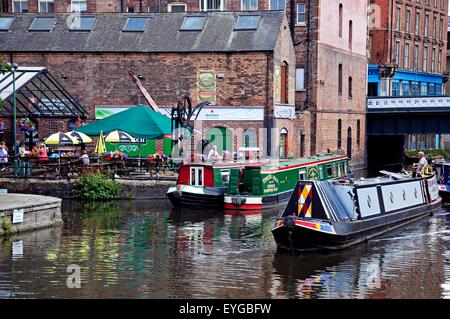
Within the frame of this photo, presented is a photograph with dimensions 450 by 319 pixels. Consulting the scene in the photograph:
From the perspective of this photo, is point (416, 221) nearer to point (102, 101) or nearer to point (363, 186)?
point (363, 186)

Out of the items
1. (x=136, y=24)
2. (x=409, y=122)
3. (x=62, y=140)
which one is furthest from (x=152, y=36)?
(x=409, y=122)

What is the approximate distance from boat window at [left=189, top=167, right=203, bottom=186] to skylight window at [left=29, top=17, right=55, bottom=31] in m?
13.8

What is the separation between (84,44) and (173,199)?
12.3 meters

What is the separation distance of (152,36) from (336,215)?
19057mm

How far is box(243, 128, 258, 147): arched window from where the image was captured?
121 ft

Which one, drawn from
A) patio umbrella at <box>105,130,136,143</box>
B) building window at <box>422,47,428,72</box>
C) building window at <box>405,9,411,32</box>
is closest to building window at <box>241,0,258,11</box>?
patio umbrella at <box>105,130,136,143</box>

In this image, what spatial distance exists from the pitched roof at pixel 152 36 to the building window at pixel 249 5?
552cm

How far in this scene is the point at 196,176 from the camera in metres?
28.0

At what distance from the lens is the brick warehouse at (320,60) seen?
139 ft

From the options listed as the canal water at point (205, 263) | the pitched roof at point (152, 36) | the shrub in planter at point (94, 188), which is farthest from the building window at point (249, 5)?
the canal water at point (205, 263)

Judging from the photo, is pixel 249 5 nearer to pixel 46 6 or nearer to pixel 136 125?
pixel 46 6

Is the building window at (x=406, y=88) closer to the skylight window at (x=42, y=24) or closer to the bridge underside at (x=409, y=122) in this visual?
the bridge underside at (x=409, y=122)

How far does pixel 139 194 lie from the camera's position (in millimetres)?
29750
